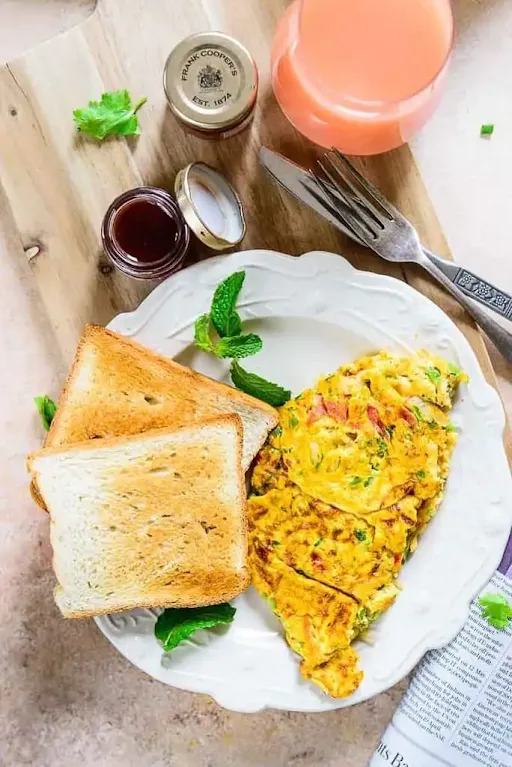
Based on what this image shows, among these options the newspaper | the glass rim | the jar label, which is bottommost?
the newspaper

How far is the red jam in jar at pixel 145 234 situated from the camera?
1619 mm

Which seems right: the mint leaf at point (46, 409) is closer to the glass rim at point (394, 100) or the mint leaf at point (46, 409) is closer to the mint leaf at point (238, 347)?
the mint leaf at point (238, 347)

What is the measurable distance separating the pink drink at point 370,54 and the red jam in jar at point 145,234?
0.36 meters

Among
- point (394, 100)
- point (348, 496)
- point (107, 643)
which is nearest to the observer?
point (394, 100)

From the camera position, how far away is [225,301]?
1621 millimetres

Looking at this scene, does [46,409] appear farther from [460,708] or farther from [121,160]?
[460,708]

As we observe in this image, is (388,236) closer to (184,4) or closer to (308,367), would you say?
(308,367)

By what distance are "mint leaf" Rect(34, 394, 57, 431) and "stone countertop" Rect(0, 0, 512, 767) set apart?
5.3 inches

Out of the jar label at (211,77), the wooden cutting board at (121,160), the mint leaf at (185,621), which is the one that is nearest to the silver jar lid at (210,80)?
the jar label at (211,77)

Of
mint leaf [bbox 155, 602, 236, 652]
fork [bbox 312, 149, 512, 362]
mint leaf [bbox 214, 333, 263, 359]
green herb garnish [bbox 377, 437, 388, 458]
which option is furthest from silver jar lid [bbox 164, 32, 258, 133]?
mint leaf [bbox 155, 602, 236, 652]

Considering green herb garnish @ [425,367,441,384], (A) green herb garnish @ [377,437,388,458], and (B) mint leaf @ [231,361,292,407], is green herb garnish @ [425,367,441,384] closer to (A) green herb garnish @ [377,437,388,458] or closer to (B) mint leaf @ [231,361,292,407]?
(A) green herb garnish @ [377,437,388,458]

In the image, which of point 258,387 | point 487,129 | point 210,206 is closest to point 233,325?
point 258,387

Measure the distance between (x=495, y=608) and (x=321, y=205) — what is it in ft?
2.99

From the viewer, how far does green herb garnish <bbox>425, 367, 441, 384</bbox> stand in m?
1.59
